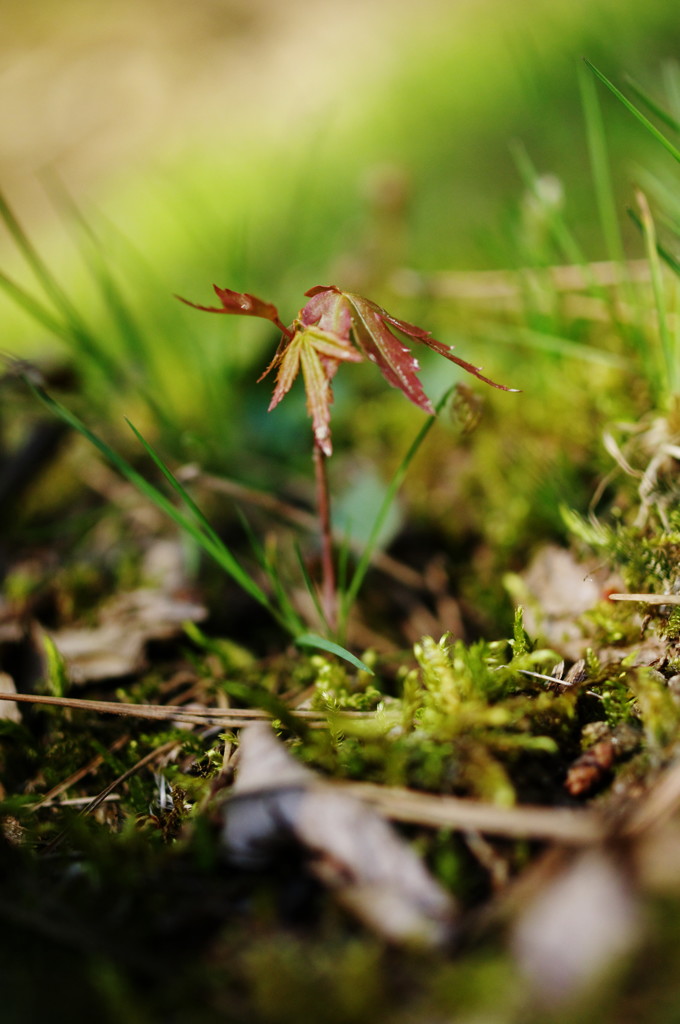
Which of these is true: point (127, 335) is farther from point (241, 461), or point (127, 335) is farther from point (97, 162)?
point (97, 162)

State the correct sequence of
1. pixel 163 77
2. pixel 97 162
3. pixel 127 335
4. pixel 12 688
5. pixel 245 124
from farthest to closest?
1. pixel 163 77
2. pixel 97 162
3. pixel 245 124
4. pixel 127 335
5. pixel 12 688

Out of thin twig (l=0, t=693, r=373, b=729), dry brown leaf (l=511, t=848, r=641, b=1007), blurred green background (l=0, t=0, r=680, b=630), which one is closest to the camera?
dry brown leaf (l=511, t=848, r=641, b=1007)

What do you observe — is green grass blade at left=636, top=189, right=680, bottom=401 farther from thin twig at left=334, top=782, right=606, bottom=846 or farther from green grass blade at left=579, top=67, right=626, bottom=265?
thin twig at left=334, top=782, right=606, bottom=846

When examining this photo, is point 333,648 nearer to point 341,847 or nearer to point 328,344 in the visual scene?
point 341,847

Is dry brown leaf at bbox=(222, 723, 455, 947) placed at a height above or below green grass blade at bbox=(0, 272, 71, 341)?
below

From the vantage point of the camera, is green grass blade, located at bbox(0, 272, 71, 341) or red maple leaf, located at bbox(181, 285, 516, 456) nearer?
red maple leaf, located at bbox(181, 285, 516, 456)

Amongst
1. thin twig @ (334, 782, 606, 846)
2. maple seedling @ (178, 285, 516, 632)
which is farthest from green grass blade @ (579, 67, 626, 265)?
thin twig @ (334, 782, 606, 846)

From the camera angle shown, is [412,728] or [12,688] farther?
[12,688]

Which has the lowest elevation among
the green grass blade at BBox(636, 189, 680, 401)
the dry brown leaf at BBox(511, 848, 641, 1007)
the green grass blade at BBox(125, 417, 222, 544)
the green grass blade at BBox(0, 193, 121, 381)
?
the dry brown leaf at BBox(511, 848, 641, 1007)

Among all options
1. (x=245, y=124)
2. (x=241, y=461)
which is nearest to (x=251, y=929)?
(x=241, y=461)

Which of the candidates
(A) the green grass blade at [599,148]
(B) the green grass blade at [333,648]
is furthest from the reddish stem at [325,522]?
(A) the green grass blade at [599,148]

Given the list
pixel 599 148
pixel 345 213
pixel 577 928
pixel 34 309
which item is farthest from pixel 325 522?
pixel 345 213
